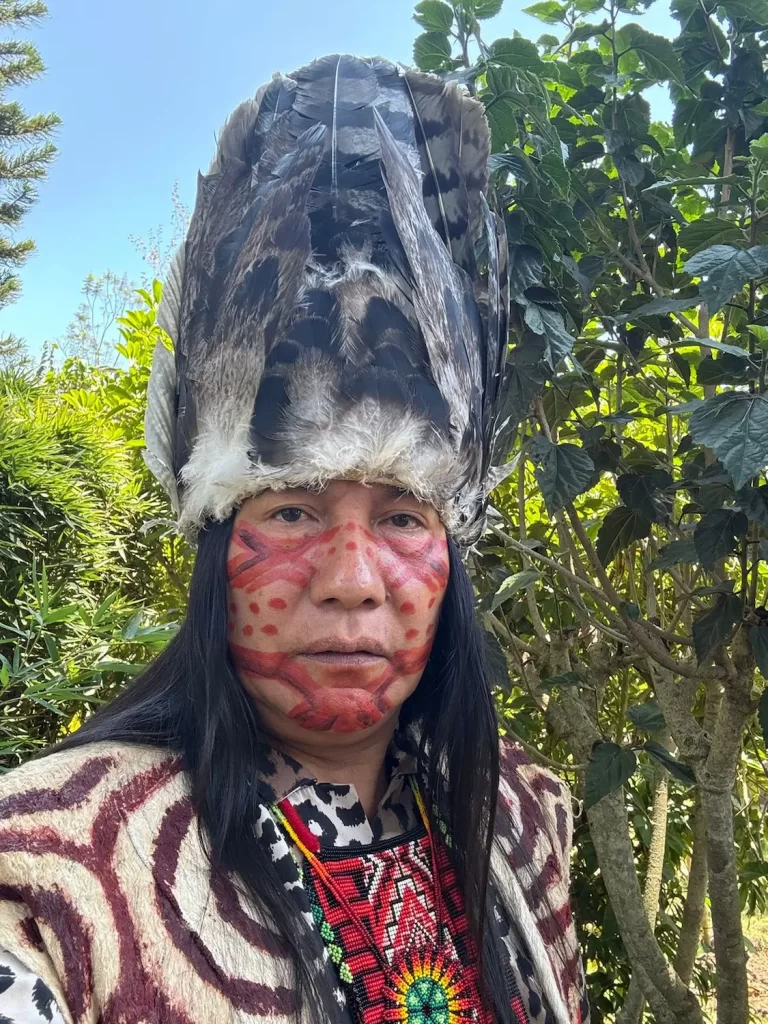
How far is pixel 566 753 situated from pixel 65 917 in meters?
2.31

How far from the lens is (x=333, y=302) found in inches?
43.2

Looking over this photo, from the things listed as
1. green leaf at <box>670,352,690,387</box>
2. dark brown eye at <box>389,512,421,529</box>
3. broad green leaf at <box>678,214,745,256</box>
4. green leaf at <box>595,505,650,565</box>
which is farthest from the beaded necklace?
green leaf at <box>670,352,690,387</box>

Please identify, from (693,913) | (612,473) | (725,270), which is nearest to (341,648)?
(725,270)

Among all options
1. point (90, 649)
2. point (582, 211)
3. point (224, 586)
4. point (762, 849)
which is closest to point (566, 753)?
point (762, 849)

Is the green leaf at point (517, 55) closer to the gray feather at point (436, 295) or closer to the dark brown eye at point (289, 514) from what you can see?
the gray feather at point (436, 295)

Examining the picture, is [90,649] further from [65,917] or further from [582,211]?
[582,211]

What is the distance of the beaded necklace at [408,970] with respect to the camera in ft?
3.35

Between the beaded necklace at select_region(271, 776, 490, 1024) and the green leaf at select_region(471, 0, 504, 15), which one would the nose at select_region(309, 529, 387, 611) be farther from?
the green leaf at select_region(471, 0, 504, 15)

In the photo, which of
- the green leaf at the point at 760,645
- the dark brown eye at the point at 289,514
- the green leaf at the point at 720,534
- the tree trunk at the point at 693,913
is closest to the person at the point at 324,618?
the dark brown eye at the point at 289,514

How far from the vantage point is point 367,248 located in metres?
1.13

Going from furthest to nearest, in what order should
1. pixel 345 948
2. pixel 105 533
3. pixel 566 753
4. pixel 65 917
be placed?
pixel 566 753, pixel 105 533, pixel 345 948, pixel 65 917

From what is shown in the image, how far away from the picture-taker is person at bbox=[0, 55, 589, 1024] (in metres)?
0.96

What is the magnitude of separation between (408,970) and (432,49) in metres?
1.53

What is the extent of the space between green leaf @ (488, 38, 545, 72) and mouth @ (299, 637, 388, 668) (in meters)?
0.97
